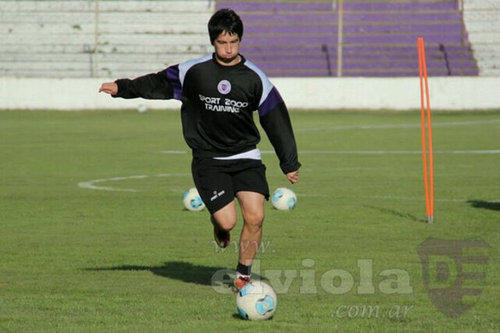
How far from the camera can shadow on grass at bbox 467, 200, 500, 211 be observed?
548 inches

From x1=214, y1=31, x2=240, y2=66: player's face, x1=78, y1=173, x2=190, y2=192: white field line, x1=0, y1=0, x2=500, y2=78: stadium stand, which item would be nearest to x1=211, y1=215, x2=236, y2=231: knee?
x1=214, y1=31, x2=240, y2=66: player's face

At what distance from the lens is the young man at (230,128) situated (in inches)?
320

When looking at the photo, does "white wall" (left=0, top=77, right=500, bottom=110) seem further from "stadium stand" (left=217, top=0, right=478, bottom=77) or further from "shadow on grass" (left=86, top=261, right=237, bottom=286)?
"shadow on grass" (left=86, top=261, right=237, bottom=286)

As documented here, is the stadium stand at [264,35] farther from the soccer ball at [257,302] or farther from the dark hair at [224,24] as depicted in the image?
the soccer ball at [257,302]

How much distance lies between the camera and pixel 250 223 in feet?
27.1

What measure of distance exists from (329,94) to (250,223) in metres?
29.2

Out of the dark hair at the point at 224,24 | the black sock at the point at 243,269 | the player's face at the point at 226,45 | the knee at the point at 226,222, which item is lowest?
the black sock at the point at 243,269

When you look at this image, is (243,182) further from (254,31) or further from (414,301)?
(254,31)

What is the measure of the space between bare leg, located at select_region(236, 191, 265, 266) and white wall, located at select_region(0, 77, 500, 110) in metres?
28.7

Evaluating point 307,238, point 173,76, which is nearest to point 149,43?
point 307,238

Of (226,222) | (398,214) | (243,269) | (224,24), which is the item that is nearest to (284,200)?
(398,214)

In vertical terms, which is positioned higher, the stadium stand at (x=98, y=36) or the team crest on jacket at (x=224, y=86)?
the team crest on jacket at (x=224, y=86)

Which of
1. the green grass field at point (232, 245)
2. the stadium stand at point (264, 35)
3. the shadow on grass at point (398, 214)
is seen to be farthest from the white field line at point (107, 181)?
the stadium stand at point (264, 35)

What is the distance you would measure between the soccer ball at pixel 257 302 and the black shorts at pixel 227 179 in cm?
138
